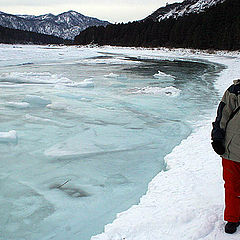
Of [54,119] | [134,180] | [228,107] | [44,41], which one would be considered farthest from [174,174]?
[44,41]

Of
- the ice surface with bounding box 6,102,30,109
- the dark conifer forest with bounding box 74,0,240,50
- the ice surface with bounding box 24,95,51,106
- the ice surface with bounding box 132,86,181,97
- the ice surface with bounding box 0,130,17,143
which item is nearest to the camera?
the ice surface with bounding box 0,130,17,143

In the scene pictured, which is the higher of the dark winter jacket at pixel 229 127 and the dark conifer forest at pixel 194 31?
the dark conifer forest at pixel 194 31

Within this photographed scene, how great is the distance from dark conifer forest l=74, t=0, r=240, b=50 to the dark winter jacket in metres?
40.3

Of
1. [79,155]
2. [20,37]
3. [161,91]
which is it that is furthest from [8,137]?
[20,37]

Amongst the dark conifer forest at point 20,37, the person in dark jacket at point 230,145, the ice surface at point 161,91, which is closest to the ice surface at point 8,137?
the person in dark jacket at point 230,145

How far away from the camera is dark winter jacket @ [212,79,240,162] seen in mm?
2139

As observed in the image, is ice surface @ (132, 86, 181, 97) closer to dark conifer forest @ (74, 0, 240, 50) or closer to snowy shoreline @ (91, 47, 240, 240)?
snowy shoreline @ (91, 47, 240, 240)

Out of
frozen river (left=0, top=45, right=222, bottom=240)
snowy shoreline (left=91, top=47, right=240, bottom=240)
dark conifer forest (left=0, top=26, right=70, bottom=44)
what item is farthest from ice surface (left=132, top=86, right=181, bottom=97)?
dark conifer forest (left=0, top=26, right=70, bottom=44)

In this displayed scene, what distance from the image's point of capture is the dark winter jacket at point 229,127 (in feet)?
7.02

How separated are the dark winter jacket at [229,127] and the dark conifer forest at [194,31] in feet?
132

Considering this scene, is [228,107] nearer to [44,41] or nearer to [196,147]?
[196,147]

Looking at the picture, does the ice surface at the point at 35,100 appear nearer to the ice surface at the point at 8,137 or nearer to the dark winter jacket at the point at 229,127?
the ice surface at the point at 8,137

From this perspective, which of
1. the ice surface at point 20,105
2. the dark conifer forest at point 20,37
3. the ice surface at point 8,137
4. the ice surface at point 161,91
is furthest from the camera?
the dark conifer forest at point 20,37

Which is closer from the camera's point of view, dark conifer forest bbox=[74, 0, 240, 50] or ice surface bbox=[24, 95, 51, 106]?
ice surface bbox=[24, 95, 51, 106]
